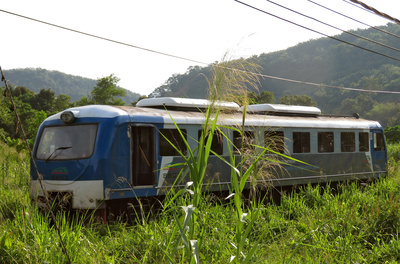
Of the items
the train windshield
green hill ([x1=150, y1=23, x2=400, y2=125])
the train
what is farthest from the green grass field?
green hill ([x1=150, y1=23, x2=400, y2=125])

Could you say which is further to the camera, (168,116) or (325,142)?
(325,142)

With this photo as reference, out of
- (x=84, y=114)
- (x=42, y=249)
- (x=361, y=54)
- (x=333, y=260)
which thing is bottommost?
(x=333, y=260)

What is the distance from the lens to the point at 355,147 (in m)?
14.3

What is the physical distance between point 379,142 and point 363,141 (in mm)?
900

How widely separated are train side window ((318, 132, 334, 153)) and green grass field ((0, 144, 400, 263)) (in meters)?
3.61

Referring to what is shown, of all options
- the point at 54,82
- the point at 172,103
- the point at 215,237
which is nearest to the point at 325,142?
the point at 172,103

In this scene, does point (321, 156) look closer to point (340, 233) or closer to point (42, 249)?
point (340, 233)

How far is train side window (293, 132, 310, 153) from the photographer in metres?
12.4

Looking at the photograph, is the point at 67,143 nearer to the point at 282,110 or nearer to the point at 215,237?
the point at 215,237

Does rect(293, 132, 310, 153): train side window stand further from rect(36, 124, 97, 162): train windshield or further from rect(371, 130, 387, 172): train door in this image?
rect(36, 124, 97, 162): train windshield

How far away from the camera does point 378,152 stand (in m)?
15.1

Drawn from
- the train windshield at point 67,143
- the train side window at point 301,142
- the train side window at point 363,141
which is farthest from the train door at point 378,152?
the train windshield at point 67,143

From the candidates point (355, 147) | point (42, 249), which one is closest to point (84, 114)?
point (42, 249)

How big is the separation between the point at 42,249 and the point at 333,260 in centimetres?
343
